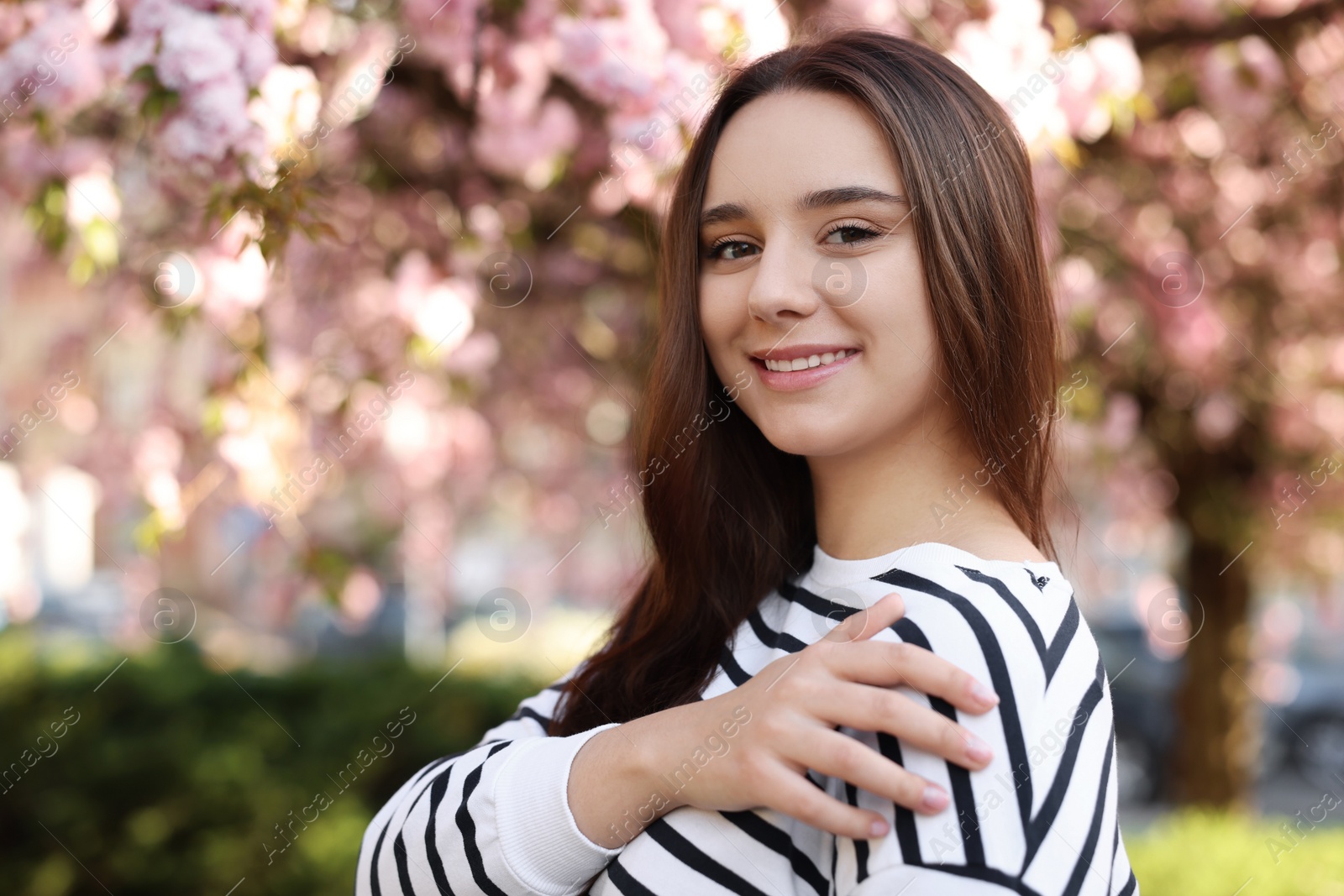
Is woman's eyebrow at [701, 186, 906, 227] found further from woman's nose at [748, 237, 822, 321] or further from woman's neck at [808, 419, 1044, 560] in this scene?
woman's neck at [808, 419, 1044, 560]

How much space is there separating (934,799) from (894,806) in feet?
0.13

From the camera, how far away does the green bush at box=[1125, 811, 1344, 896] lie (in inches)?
99.6

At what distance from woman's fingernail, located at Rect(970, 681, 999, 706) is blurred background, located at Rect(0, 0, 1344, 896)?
0.66m

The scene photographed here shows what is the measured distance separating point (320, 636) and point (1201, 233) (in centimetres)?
1159

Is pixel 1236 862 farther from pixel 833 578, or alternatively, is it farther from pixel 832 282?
pixel 832 282

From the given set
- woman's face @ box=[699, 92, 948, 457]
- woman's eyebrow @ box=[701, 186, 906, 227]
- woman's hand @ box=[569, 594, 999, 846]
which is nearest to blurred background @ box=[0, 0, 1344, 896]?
woman's face @ box=[699, 92, 948, 457]

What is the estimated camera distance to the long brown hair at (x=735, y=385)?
1032 mm

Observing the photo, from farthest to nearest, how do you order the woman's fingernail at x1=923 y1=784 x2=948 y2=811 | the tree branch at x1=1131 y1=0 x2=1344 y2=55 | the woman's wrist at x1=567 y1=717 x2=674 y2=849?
1. the tree branch at x1=1131 y1=0 x2=1344 y2=55
2. the woman's wrist at x1=567 y1=717 x2=674 y2=849
3. the woman's fingernail at x1=923 y1=784 x2=948 y2=811

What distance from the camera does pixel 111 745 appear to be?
3.22 metres

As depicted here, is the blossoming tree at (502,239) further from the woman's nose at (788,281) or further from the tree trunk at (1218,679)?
the woman's nose at (788,281)

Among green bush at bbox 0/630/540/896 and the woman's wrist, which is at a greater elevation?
the woman's wrist

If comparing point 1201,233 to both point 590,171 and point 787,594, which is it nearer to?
point 590,171

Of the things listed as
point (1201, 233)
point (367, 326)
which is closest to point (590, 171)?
point (367, 326)

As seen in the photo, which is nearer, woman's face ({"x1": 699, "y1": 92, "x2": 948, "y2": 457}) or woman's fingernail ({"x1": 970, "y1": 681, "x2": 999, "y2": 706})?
woman's fingernail ({"x1": 970, "y1": 681, "x2": 999, "y2": 706})
